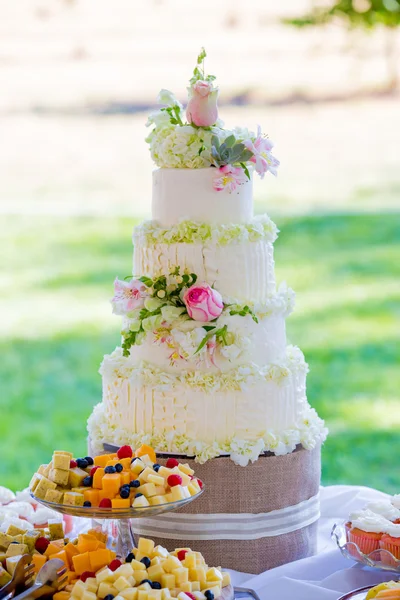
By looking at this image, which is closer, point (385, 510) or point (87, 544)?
point (87, 544)

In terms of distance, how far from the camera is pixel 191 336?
3.58 m

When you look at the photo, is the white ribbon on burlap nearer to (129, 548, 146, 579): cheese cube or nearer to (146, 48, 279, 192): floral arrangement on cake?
(129, 548, 146, 579): cheese cube

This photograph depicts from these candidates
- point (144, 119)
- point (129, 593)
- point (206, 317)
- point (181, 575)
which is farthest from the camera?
point (144, 119)

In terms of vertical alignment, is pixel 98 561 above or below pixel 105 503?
below

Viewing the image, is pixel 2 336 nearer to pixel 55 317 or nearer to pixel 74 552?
pixel 55 317

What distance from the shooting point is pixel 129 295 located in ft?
12.1

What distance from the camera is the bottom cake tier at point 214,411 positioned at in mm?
3646

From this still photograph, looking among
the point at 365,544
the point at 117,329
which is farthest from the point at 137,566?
the point at 117,329

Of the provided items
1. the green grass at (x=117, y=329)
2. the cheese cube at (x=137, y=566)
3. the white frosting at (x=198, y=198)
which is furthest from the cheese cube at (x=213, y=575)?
the green grass at (x=117, y=329)

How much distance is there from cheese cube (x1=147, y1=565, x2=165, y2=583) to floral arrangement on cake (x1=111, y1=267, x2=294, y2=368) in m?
0.84

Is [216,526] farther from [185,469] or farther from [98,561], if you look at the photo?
[98,561]

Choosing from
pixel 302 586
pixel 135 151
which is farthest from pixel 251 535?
pixel 135 151

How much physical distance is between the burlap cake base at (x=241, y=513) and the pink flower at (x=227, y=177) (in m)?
1.00

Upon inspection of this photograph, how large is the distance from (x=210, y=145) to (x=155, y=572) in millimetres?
1552
